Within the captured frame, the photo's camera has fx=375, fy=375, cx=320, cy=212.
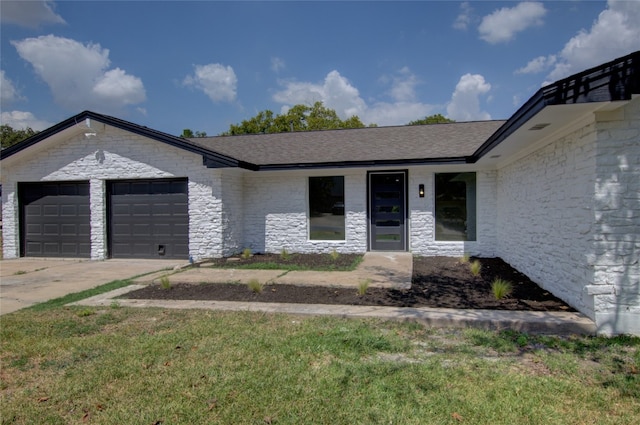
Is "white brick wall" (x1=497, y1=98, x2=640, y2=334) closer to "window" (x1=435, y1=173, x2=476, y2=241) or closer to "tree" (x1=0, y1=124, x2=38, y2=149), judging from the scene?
"window" (x1=435, y1=173, x2=476, y2=241)

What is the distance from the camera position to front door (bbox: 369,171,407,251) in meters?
11.1

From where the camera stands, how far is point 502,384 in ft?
10.2

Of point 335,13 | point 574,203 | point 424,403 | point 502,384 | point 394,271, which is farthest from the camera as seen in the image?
point 335,13

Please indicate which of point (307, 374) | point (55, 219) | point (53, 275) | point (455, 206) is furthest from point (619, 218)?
point (55, 219)

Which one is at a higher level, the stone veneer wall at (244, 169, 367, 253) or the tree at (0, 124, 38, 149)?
the tree at (0, 124, 38, 149)

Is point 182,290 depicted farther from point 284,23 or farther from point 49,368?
point 284,23

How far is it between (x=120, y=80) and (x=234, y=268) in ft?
39.1

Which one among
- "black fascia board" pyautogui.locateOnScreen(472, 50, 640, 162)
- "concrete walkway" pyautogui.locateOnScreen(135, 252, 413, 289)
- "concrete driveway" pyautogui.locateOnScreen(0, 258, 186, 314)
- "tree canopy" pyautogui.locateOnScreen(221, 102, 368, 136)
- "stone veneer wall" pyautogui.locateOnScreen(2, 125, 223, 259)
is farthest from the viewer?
"tree canopy" pyautogui.locateOnScreen(221, 102, 368, 136)

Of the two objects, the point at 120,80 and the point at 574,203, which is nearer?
the point at 574,203

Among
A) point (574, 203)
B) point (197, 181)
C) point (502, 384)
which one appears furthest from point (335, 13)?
point (502, 384)

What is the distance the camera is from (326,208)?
1140 centimetres

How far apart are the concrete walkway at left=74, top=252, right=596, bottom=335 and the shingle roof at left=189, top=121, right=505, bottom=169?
3.34m

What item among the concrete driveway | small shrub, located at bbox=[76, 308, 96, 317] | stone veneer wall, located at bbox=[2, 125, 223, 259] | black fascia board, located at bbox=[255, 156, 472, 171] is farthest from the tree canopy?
small shrub, located at bbox=[76, 308, 96, 317]

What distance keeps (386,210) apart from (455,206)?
76.7 inches
